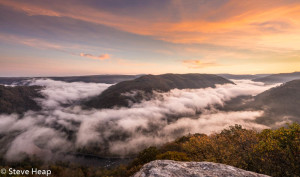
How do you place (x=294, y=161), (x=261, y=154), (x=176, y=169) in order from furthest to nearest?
(x=261, y=154), (x=294, y=161), (x=176, y=169)

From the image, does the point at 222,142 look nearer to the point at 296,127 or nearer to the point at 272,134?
the point at 272,134

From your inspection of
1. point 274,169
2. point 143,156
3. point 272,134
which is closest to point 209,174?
point 274,169

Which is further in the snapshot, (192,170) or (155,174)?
(192,170)

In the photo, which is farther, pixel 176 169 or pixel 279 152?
pixel 279 152

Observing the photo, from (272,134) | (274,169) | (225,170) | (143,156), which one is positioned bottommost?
(143,156)

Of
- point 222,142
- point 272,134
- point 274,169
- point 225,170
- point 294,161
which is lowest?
point 222,142

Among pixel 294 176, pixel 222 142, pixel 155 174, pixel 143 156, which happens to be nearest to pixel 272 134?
pixel 294 176

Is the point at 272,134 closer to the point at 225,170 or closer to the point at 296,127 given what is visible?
the point at 296,127

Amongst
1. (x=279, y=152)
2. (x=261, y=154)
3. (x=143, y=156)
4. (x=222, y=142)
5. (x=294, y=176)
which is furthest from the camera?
(x=143, y=156)

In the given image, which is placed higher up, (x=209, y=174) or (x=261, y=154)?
(x=209, y=174)
